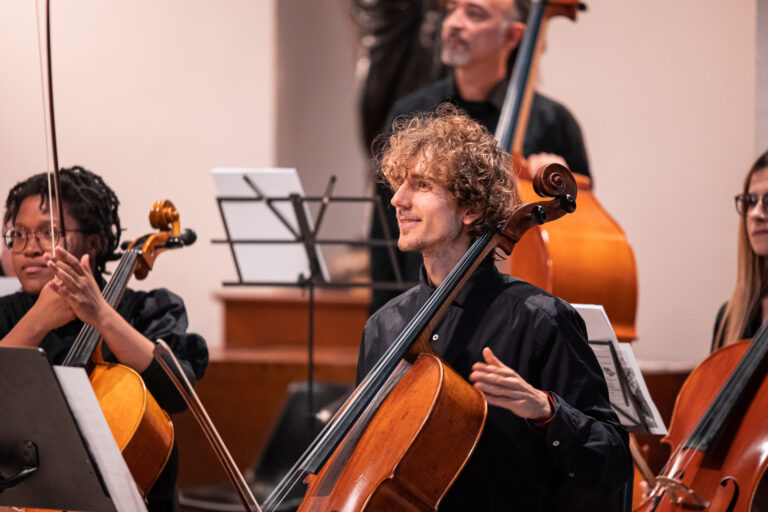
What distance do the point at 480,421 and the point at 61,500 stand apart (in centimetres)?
70

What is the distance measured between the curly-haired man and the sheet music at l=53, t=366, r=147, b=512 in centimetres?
49

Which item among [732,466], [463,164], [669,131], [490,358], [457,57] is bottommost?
[732,466]

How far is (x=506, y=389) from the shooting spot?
1.44 meters

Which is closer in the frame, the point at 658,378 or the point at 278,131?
the point at 658,378

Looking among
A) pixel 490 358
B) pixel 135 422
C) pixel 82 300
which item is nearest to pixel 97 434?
pixel 135 422

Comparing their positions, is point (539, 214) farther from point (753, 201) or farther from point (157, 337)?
point (753, 201)

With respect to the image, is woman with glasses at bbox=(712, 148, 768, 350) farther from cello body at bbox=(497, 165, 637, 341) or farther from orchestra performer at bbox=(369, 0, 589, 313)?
orchestra performer at bbox=(369, 0, 589, 313)

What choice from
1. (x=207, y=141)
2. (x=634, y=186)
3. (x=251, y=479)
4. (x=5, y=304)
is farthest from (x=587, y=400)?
(x=207, y=141)

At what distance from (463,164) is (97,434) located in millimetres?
774

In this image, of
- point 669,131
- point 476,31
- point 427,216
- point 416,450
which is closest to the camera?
point 416,450

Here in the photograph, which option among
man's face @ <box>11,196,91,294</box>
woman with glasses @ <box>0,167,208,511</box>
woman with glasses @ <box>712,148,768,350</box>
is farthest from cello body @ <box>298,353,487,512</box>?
woman with glasses @ <box>712,148,768,350</box>

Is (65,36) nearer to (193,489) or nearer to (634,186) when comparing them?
(193,489)

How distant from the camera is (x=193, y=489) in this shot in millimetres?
3578

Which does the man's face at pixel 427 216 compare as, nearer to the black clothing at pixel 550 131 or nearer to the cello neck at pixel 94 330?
the cello neck at pixel 94 330
